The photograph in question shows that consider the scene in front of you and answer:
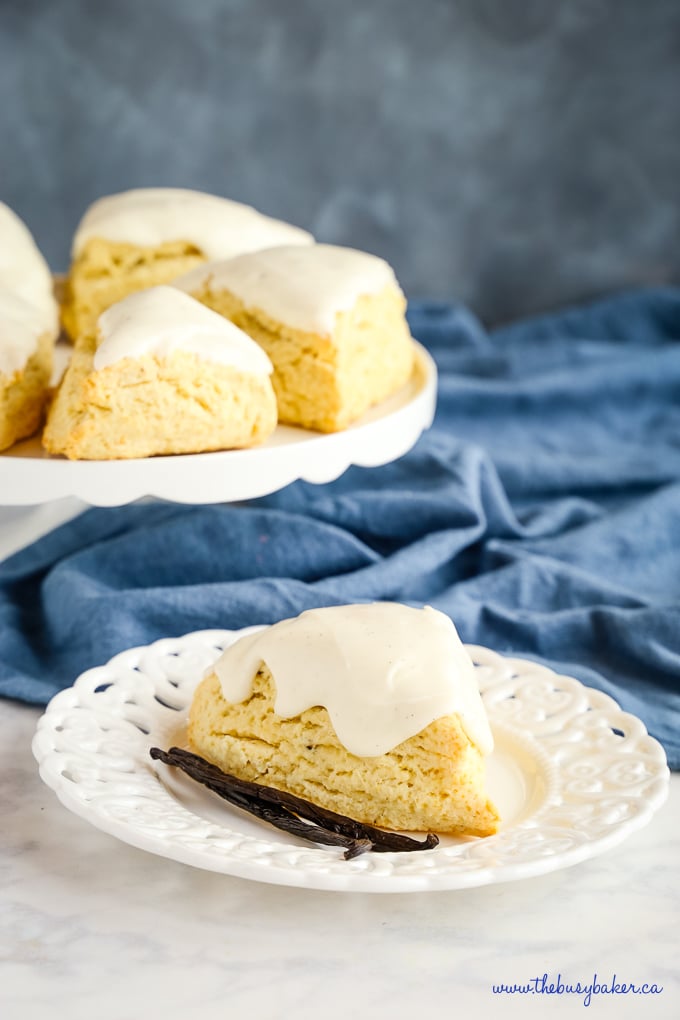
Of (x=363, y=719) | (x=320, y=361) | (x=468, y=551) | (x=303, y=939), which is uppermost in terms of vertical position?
(x=320, y=361)

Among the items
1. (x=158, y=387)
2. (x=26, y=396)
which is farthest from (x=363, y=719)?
(x=26, y=396)

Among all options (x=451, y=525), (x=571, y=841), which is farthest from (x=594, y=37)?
(x=571, y=841)

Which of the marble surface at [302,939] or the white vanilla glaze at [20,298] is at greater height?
the white vanilla glaze at [20,298]

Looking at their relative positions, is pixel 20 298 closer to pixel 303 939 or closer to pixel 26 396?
pixel 26 396

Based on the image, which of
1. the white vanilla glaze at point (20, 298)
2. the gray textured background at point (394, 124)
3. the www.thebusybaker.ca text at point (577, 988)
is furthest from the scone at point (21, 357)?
the gray textured background at point (394, 124)

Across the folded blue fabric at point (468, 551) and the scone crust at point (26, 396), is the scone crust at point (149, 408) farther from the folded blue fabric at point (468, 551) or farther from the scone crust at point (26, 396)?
the folded blue fabric at point (468, 551)

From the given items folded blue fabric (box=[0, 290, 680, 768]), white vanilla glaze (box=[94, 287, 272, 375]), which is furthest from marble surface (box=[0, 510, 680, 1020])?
white vanilla glaze (box=[94, 287, 272, 375])
